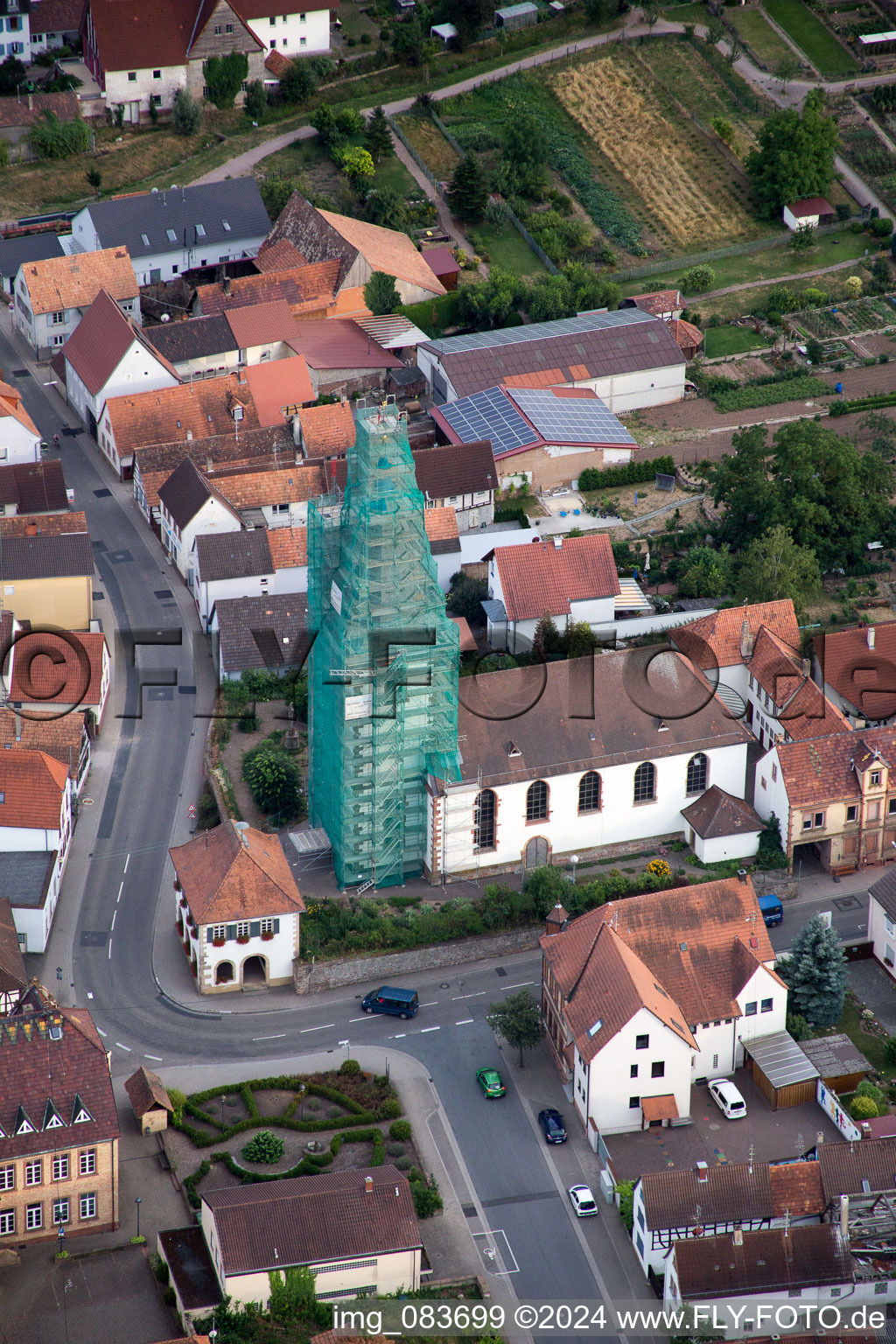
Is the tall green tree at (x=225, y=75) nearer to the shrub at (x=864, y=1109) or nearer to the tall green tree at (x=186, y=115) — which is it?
the tall green tree at (x=186, y=115)

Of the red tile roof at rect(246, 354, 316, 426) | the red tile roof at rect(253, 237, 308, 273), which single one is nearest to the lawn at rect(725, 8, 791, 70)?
the red tile roof at rect(253, 237, 308, 273)

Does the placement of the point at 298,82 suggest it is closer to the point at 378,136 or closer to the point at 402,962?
the point at 378,136

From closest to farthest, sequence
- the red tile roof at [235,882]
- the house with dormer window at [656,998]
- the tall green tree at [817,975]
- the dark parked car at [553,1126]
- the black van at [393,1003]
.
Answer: the house with dormer window at [656,998], the dark parked car at [553,1126], the tall green tree at [817,975], the red tile roof at [235,882], the black van at [393,1003]

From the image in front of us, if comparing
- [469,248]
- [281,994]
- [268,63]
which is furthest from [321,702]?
[268,63]

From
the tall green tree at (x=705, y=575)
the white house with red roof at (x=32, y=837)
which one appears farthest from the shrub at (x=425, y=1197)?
the tall green tree at (x=705, y=575)

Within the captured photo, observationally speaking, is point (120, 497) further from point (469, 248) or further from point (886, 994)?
point (886, 994)

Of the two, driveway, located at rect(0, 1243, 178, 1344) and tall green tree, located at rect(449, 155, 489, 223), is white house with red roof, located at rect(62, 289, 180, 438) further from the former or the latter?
driveway, located at rect(0, 1243, 178, 1344)
